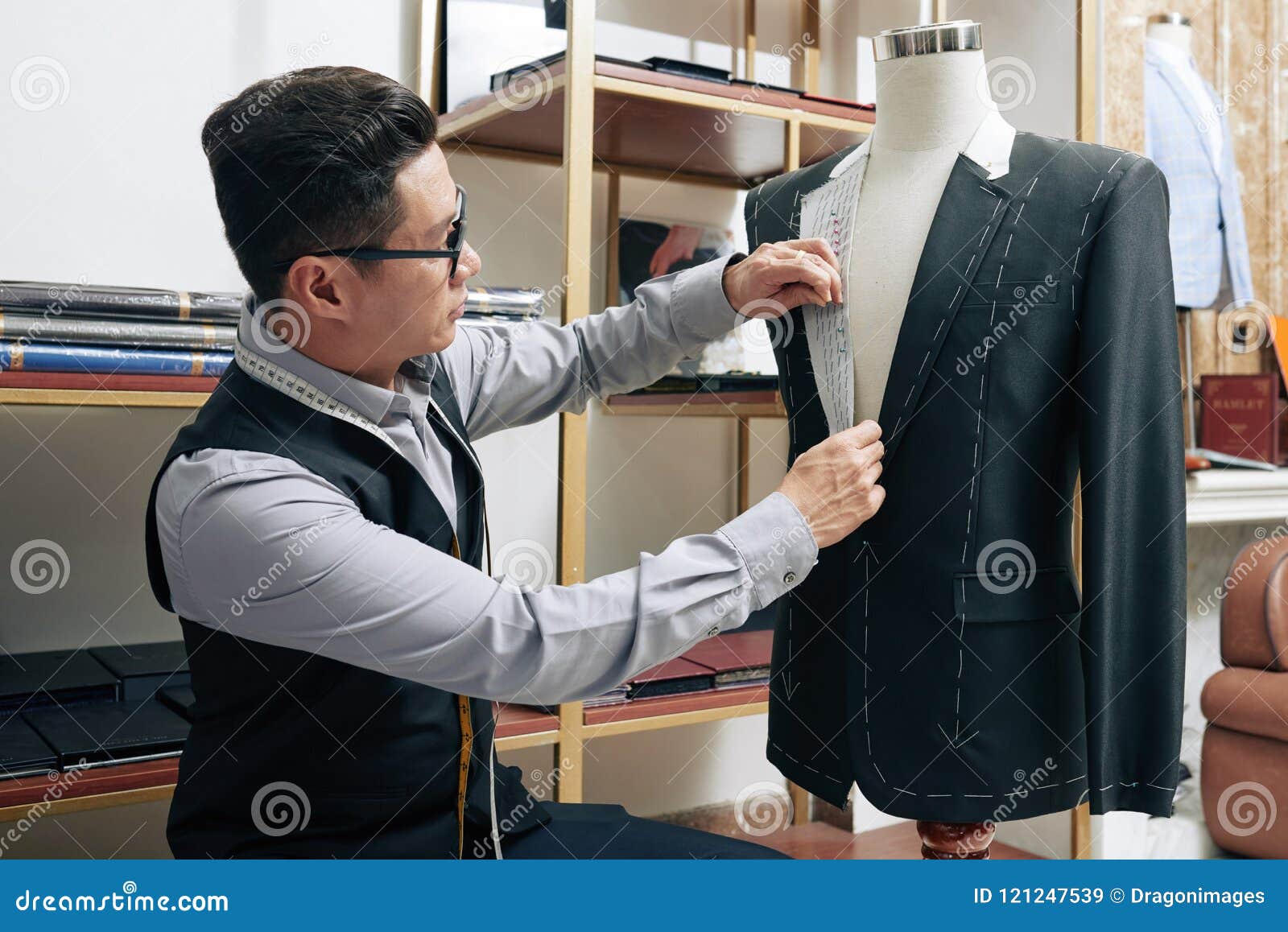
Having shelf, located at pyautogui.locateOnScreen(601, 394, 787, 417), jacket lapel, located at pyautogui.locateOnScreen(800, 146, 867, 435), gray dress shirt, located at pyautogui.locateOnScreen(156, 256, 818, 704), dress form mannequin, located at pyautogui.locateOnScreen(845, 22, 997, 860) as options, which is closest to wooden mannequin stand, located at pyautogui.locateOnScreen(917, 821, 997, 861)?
dress form mannequin, located at pyautogui.locateOnScreen(845, 22, 997, 860)

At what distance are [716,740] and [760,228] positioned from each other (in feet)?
5.38

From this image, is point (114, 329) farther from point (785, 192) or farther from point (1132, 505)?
point (1132, 505)

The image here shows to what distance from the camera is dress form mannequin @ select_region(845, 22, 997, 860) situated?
1.33m

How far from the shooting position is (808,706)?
142cm

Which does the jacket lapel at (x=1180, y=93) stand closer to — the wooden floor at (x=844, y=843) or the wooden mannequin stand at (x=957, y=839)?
the wooden floor at (x=844, y=843)

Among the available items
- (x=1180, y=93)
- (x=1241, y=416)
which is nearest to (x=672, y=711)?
(x=1241, y=416)

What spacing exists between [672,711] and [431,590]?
3.37 feet

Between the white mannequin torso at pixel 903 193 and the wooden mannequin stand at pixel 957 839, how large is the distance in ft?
1.66

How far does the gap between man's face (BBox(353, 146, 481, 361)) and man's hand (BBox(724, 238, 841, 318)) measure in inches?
14.9

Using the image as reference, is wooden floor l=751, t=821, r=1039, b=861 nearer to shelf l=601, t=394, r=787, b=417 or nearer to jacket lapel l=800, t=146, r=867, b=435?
shelf l=601, t=394, r=787, b=417

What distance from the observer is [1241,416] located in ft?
9.54

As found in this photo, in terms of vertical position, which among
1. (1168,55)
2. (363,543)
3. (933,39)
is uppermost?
(1168,55)

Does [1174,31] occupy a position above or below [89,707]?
above

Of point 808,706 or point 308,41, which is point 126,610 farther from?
point 808,706
